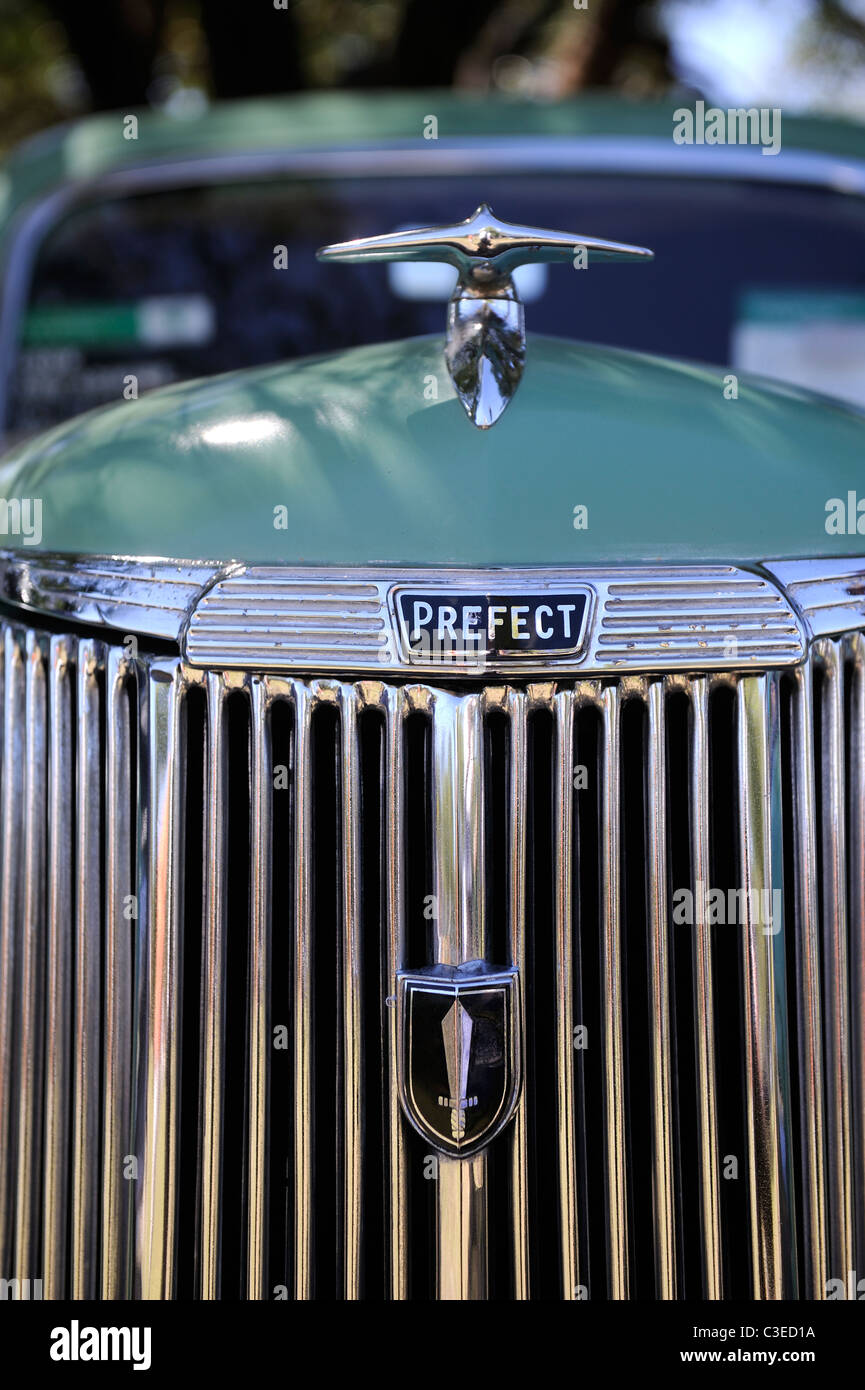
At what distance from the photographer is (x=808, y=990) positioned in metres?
1.27

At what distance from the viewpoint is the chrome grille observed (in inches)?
48.1

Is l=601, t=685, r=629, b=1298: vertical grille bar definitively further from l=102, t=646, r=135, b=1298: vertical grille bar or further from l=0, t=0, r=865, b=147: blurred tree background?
l=0, t=0, r=865, b=147: blurred tree background

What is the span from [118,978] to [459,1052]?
33 cm

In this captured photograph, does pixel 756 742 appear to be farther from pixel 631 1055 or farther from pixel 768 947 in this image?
pixel 631 1055

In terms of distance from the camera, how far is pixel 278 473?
1283 mm

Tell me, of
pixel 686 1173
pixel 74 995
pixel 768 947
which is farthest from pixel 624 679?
pixel 74 995

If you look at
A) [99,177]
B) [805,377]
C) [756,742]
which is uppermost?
[99,177]

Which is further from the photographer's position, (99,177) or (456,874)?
(99,177)

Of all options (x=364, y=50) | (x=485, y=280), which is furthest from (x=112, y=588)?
(x=364, y=50)

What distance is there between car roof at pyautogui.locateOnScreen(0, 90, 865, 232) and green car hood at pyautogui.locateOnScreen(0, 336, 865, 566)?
133 cm

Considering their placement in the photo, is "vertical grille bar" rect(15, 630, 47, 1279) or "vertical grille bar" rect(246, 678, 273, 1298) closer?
"vertical grille bar" rect(246, 678, 273, 1298)

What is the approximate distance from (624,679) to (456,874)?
0.22 meters

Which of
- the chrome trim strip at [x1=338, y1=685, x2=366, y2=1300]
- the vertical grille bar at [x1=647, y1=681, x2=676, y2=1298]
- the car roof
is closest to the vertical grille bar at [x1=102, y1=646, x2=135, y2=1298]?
the chrome trim strip at [x1=338, y1=685, x2=366, y2=1300]

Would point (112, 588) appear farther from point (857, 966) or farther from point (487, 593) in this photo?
point (857, 966)
